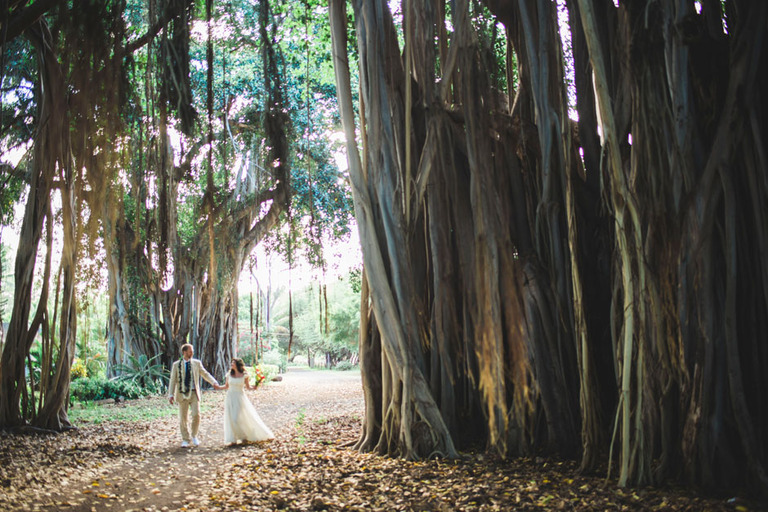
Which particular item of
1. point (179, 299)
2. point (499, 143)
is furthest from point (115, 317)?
point (499, 143)

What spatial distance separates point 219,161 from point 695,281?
333 inches

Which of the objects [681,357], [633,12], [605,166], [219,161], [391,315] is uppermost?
[219,161]

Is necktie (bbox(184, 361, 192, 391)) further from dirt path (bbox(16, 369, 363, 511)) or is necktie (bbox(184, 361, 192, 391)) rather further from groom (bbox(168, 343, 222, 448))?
dirt path (bbox(16, 369, 363, 511))

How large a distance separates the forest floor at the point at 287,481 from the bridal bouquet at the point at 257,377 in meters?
8.76

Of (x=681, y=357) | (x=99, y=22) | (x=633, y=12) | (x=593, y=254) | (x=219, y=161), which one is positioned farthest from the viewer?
(x=219, y=161)

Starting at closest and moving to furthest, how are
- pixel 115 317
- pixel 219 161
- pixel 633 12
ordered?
pixel 633 12 < pixel 219 161 < pixel 115 317

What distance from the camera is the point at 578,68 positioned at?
4.74 meters

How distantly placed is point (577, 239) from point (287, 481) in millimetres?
2673

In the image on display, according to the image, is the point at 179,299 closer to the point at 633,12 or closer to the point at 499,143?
the point at 499,143

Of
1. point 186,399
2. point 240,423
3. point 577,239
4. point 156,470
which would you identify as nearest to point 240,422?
point 240,423

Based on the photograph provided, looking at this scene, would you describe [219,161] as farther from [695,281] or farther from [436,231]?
[695,281]

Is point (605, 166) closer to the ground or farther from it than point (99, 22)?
closer to the ground

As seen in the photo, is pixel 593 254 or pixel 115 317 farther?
pixel 115 317

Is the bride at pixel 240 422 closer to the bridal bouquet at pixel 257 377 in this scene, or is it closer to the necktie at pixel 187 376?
the necktie at pixel 187 376
